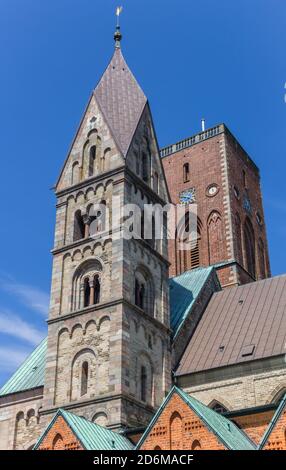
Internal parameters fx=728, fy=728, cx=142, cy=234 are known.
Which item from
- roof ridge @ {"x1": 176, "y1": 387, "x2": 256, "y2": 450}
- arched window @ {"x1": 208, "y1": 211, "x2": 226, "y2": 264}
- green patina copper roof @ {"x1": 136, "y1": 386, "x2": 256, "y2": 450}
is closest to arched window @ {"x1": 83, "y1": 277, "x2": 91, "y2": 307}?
roof ridge @ {"x1": 176, "y1": 387, "x2": 256, "y2": 450}

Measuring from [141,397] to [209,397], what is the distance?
3291mm

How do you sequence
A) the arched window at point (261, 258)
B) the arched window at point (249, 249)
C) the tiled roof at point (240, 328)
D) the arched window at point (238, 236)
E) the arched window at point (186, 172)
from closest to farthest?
the tiled roof at point (240, 328), the arched window at point (238, 236), the arched window at point (249, 249), the arched window at point (261, 258), the arched window at point (186, 172)

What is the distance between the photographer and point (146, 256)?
34688mm

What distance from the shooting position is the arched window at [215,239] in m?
48.8

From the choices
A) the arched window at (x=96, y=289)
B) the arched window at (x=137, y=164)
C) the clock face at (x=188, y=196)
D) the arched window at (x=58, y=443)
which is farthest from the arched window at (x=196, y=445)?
the clock face at (x=188, y=196)

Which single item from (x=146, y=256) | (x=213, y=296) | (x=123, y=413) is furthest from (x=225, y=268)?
(x=123, y=413)

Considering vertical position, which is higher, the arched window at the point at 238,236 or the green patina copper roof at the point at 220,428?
the arched window at the point at 238,236

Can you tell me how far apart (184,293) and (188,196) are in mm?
14682

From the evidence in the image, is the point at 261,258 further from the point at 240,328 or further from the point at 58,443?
the point at 58,443

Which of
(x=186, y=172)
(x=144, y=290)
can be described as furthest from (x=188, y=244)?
(x=144, y=290)

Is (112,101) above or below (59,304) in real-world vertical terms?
above

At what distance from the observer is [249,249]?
51656mm

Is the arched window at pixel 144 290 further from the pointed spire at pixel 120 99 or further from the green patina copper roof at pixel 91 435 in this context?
the green patina copper roof at pixel 91 435

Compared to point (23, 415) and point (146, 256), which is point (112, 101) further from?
point (23, 415)
